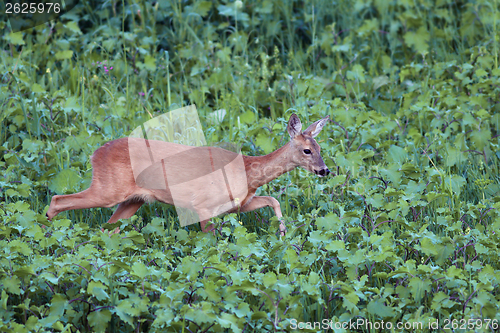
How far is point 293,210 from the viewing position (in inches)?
194

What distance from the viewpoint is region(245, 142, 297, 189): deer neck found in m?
4.65

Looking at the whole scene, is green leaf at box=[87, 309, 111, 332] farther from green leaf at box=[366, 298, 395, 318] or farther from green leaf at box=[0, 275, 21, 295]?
green leaf at box=[366, 298, 395, 318]

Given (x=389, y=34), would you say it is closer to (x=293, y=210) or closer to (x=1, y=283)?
(x=293, y=210)

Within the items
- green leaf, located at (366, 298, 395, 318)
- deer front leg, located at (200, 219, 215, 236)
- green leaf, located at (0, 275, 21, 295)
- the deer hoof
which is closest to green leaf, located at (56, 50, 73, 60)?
deer front leg, located at (200, 219, 215, 236)

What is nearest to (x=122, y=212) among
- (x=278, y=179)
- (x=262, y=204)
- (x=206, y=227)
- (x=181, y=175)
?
(x=181, y=175)

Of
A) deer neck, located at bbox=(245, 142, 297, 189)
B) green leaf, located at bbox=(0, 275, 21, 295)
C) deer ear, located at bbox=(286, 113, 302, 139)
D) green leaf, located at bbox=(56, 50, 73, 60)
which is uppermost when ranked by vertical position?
deer ear, located at bbox=(286, 113, 302, 139)

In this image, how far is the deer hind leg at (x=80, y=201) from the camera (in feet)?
15.1

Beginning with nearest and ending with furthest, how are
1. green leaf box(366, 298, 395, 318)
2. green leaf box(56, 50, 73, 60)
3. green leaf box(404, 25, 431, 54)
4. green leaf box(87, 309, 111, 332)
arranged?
green leaf box(87, 309, 111, 332)
green leaf box(366, 298, 395, 318)
green leaf box(56, 50, 73, 60)
green leaf box(404, 25, 431, 54)

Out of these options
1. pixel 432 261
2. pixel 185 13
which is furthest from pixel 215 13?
pixel 432 261

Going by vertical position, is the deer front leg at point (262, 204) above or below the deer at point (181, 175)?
below

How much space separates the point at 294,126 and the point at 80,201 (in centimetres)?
175

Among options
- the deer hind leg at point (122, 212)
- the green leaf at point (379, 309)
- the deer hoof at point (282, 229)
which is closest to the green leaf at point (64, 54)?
the deer hind leg at point (122, 212)

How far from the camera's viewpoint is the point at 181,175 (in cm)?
460

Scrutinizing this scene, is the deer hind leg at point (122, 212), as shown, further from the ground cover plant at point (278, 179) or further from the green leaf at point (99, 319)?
the green leaf at point (99, 319)
